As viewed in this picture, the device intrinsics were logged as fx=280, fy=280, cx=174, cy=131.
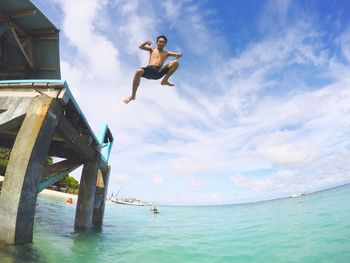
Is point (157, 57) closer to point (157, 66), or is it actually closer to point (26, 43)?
point (157, 66)

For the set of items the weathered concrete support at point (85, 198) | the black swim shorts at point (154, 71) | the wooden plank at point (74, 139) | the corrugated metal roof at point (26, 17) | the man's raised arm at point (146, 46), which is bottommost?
the weathered concrete support at point (85, 198)

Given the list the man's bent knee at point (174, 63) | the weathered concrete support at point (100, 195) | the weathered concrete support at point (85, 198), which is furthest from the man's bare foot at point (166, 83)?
the weathered concrete support at point (100, 195)

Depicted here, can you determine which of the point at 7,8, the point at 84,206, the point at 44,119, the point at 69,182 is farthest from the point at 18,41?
the point at 69,182

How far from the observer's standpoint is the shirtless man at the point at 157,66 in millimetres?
8008

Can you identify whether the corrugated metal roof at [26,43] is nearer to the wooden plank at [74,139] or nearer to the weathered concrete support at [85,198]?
the wooden plank at [74,139]

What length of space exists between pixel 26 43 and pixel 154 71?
763 centimetres

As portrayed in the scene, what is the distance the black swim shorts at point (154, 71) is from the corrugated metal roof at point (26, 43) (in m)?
5.68

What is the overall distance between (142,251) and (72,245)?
2720mm

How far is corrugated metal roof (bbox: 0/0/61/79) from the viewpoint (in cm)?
1050

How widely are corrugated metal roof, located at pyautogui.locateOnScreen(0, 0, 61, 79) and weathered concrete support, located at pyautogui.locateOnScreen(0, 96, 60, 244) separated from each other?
550 centimetres

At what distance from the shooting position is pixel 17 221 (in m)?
6.04

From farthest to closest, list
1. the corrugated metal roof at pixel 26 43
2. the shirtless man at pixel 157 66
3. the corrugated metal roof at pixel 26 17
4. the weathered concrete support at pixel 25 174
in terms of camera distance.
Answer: the corrugated metal roof at pixel 26 43, the corrugated metal roof at pixel 26 17, the shirtless man at pixel 157 66, the weathered concrete support at pixel 25 174

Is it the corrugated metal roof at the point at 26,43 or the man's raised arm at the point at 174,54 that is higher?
the corrugated metal roof at the point at 26,43

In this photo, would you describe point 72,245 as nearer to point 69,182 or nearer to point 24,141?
point 24,141
